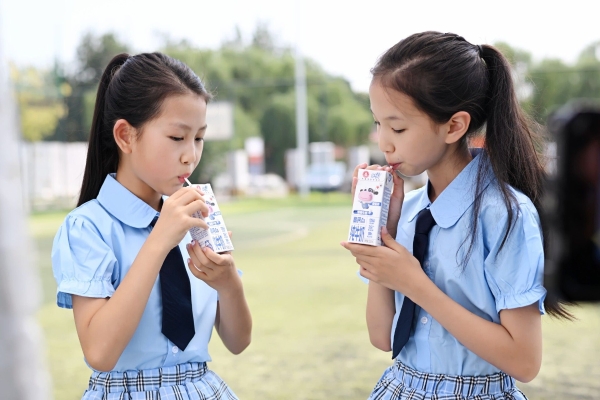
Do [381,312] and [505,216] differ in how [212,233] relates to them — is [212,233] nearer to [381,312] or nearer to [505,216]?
[381,312]

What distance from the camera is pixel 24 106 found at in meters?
16.7

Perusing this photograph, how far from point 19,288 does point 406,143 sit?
4.65ft

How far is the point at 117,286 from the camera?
163 cm

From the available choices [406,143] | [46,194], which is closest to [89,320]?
[406,143]

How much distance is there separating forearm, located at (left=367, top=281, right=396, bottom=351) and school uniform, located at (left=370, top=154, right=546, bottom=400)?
2.9 inches

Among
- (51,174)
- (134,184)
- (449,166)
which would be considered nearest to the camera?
(449,166)

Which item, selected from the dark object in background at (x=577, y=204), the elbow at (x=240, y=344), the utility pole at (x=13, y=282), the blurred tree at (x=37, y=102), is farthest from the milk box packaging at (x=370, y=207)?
the blurred tree at (x=37, y=102)

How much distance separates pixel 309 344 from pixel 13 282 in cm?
348

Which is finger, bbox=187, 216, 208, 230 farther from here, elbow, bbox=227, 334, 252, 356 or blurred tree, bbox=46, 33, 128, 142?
blurred tree, bbox=46, 33, 128, 142

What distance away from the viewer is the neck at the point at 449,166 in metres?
1.64

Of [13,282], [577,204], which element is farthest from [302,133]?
[577,204]

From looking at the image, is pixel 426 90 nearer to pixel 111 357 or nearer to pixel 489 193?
pixel 489 193

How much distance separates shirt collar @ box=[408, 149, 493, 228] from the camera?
1.58 m

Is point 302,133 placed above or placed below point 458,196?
below
